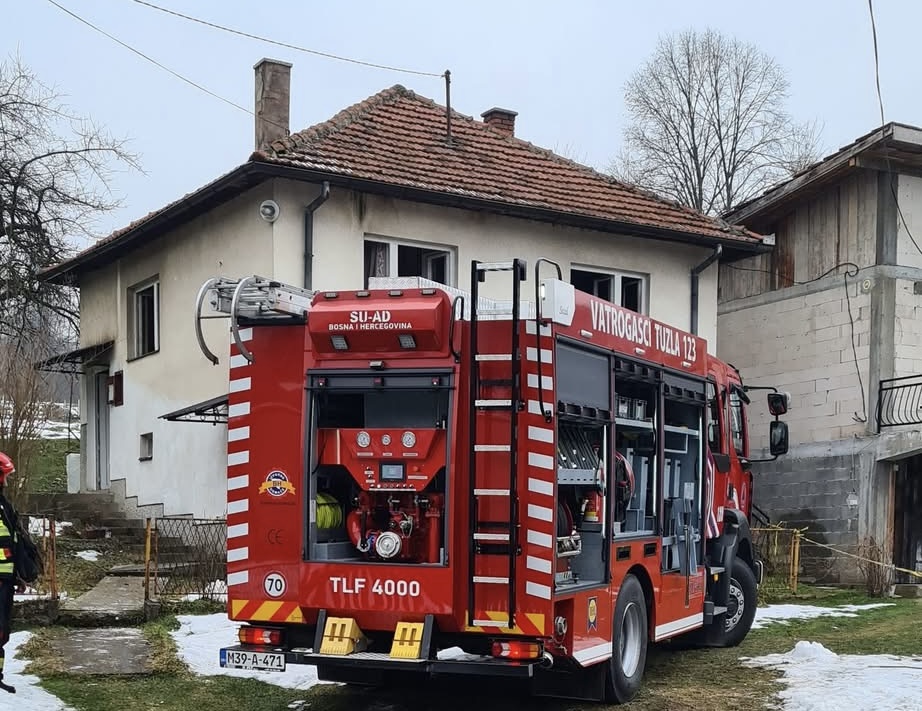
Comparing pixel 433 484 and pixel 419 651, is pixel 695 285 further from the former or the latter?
pixel 419 651

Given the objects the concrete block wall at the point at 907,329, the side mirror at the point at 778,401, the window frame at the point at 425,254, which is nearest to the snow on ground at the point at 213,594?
the window frame at the point at 425,254

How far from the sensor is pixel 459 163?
1894cm

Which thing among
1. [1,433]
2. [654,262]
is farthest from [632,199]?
[1,433]

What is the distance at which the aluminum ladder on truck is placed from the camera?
7902mm

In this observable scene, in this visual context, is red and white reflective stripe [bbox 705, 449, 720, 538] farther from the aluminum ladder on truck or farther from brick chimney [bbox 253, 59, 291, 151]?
brick chimney [bbox 253, 59, 291, 151]

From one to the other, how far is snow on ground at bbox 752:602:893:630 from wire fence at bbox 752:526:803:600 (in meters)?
1.52

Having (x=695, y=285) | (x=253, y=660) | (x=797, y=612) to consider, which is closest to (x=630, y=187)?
(x=695, y=285)

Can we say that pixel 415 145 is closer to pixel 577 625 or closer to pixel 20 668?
pixel 20 668

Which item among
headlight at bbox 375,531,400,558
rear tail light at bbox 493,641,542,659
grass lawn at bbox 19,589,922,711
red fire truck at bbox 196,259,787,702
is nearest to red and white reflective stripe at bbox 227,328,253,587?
red fire truck at bbox 196,259,787,702

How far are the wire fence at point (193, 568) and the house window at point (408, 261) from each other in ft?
13.3

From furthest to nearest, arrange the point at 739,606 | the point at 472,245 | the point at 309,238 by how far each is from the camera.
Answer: the point at 472,245 < the point at 309,238 < the point at 739,606

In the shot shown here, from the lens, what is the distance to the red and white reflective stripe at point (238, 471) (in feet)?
28.5

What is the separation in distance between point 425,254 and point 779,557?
7536mm

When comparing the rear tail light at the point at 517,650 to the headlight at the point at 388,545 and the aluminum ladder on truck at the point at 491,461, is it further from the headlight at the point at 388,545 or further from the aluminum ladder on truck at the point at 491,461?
the headlight at the point at 388,545
